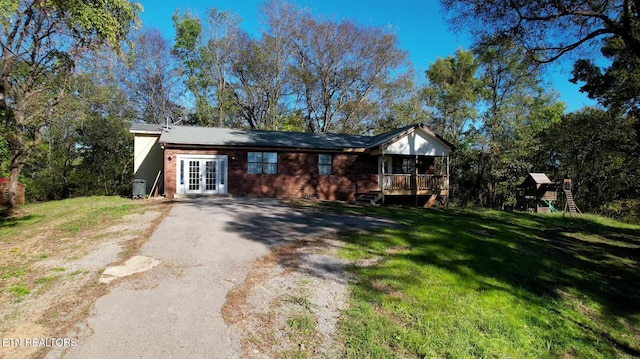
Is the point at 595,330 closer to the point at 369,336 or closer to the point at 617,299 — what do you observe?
the point at 617,299

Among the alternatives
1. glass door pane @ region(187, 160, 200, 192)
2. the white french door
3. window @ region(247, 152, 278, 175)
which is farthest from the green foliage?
glass door pane @ region(187, 160, 200, 192)

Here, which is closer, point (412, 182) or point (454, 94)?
point (412, 182)

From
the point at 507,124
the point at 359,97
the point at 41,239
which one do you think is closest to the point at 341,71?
the point at 359,97

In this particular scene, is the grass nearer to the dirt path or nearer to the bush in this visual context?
the dirt path

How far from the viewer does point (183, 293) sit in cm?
473

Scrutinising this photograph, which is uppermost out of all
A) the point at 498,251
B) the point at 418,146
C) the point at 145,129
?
the point at 145,129

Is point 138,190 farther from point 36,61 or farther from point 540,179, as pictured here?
point 540,179

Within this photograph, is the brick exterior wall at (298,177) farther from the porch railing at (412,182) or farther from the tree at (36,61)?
the tree at (36,61)

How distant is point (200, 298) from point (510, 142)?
2624 cm

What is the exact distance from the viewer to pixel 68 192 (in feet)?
69.5

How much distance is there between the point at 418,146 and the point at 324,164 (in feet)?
16.4

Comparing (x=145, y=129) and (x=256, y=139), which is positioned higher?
(x=145, y=129)

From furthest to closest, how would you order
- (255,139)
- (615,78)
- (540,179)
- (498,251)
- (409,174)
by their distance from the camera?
(540,179)
(409,174)
(255,139)
(615,78)
(498,251)

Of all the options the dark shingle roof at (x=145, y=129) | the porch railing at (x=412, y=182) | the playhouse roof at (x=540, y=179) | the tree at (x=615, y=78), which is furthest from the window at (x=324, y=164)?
the playhouse roof at (x=540, y=179)
